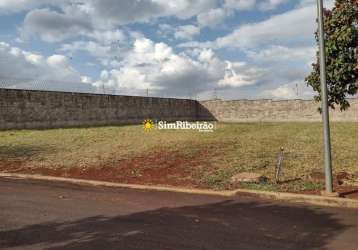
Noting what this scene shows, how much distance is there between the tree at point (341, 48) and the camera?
873 centimetres

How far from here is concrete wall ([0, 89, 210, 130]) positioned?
82.5 feet

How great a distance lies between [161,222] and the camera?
652cm

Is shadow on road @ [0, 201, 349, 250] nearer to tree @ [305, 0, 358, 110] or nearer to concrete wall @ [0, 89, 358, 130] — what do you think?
tree @ [305, 0, 358, 110]

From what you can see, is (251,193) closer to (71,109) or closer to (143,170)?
(143,170)

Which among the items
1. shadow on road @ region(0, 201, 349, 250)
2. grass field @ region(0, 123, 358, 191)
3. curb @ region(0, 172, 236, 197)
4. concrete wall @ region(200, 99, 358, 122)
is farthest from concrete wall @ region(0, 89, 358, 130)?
shadow on road @ region(0, 201, 349, 250)

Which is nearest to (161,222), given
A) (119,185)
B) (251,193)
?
(251,193)

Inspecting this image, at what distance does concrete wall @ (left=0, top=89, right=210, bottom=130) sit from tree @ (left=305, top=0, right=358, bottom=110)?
21.0 metres

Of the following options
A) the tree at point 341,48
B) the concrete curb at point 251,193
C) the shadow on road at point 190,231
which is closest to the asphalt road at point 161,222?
the shadow on road at point 190,231

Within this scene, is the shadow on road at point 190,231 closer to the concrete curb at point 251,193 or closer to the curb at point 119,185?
the concrete curb at point 251,193

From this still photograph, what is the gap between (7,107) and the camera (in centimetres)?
2473

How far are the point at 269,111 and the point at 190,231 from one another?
128 feet

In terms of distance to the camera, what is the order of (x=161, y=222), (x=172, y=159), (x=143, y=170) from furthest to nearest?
(x=172, y=159), (x=143, y=170), (x=161, y=222)

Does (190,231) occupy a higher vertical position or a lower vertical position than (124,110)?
lower

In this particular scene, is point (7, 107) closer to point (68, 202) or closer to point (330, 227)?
point (68, 202)
